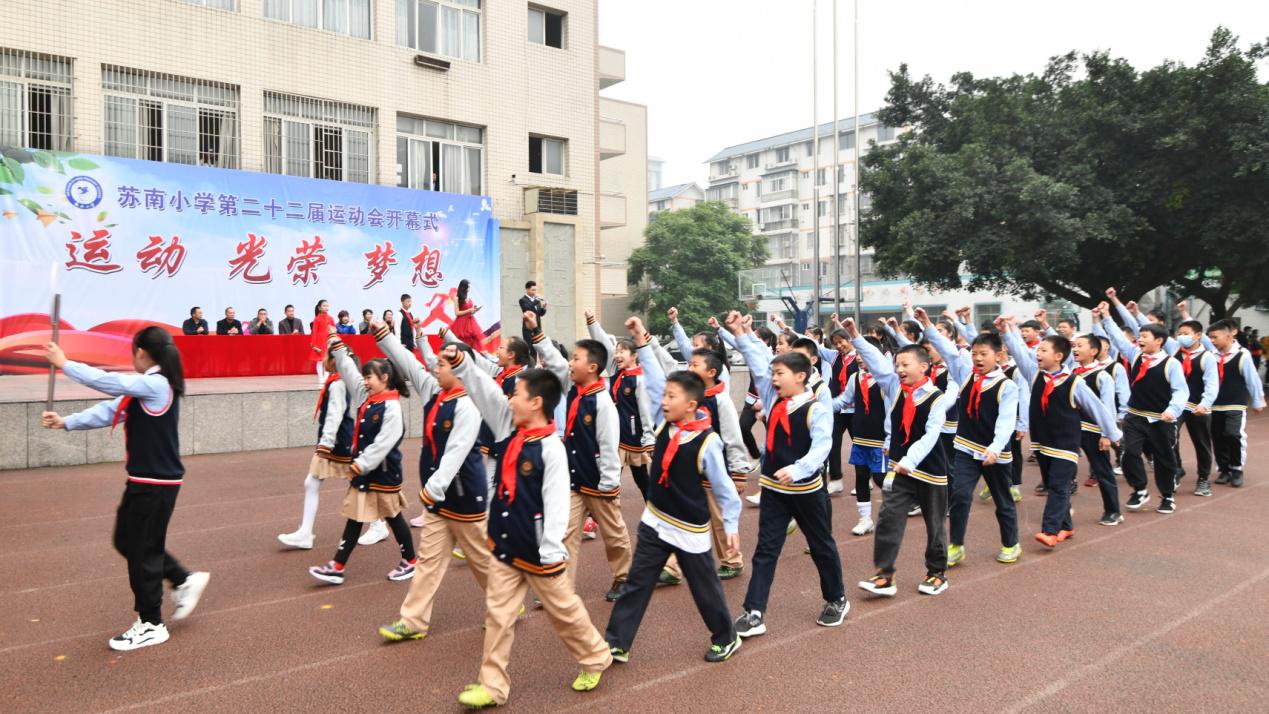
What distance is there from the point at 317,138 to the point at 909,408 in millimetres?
16665

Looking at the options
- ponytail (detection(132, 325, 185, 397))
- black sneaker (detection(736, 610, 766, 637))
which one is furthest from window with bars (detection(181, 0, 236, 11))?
black sneaker (detection(736, 610, 766, 637))

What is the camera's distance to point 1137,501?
844 cm

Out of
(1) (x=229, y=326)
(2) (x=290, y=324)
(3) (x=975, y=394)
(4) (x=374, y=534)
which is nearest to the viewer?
(3) (x=975, y=394)

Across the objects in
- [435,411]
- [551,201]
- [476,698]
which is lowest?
[476,698]

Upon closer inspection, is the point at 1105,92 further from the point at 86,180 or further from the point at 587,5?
the point at 86,180

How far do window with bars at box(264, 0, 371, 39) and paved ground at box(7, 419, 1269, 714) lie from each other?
14.4 metres

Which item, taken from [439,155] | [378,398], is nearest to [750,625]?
[378,398]

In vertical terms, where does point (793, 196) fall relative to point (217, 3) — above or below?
above

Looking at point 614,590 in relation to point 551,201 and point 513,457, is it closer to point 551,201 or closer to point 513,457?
point 513,457

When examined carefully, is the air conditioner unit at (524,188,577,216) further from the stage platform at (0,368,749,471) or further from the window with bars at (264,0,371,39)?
the stage platform at (0,368,749,471)

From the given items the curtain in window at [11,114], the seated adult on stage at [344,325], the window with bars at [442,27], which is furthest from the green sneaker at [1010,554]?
the window with bars at [442,27]

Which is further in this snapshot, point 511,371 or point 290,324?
point 290,324

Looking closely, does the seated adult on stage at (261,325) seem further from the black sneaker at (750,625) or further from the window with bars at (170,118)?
the black sneaker at (750,625)

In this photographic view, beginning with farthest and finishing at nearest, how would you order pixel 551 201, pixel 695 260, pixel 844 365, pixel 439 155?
pixel 695 260, pixel 551 201, pixel 439 155, pixel 844 365
